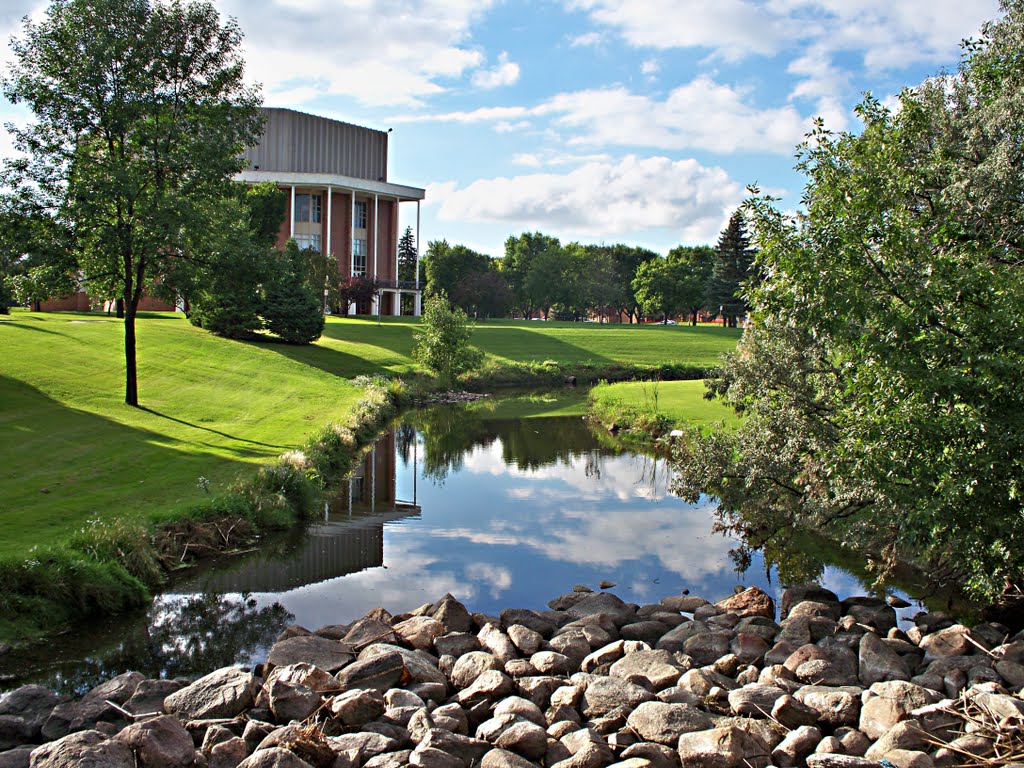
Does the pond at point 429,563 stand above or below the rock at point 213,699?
below

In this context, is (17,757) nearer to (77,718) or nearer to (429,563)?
(77,718)

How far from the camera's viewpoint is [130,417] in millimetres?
25531

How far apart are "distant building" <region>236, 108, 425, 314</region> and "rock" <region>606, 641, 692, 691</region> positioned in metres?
69.5

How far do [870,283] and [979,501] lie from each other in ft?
9.34

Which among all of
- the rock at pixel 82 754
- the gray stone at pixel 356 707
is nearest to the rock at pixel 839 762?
the gray stone at pixel 356 707

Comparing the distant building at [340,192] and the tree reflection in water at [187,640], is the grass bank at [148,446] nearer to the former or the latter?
the tree reflection in water at [187,640]

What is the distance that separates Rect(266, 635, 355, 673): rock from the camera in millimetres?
10766

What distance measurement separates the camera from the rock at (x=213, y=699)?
9.15m

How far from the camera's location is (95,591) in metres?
12.6

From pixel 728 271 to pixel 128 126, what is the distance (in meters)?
69.2

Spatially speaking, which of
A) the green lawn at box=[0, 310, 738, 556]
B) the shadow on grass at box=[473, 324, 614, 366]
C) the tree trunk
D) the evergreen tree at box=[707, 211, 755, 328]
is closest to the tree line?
the evergreen tree at box=[707, 211, 755, 328]

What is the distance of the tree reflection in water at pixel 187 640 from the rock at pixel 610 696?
4718mm

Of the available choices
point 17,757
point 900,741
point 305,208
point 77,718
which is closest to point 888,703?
point 900,741

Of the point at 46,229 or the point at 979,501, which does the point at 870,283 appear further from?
the point at 46,229
